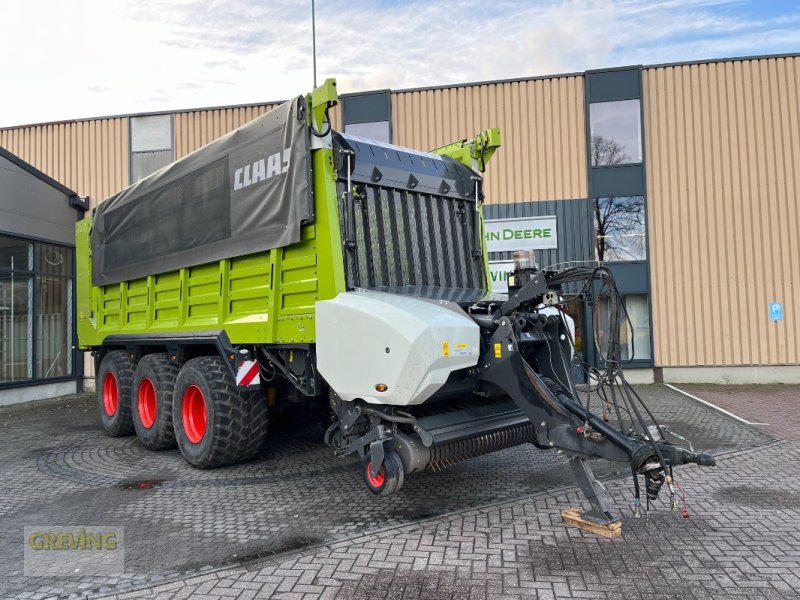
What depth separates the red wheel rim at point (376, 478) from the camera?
4.36 m

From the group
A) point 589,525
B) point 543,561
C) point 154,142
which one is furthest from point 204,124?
point 543,561

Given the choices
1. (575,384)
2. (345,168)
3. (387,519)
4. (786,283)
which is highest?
Answer: (345,168)

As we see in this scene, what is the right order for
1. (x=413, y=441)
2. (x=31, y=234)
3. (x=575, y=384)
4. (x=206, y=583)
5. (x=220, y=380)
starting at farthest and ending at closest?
(x=31, y=234), (x=220, y=380), (x=575, y=384), (x=413, y=441), (x=206, y=583)

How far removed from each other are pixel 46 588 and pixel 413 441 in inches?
98.2

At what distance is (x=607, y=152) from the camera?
43.1ft

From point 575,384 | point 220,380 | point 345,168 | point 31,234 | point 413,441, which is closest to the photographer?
point 413,441

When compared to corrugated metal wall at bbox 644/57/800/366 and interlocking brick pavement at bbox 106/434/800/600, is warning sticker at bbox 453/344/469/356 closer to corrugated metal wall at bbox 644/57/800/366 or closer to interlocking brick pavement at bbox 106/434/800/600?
interlocking brick pavement at bbox 106/434/800/600

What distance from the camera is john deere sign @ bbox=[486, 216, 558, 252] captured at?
13320mm

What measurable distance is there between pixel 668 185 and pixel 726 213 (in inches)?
54.0

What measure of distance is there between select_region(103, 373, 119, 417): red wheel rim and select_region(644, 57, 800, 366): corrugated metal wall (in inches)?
426

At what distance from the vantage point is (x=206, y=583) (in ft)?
11.6

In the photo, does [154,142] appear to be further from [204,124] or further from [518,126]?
[518,126]

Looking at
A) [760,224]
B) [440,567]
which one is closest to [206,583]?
[440,567]

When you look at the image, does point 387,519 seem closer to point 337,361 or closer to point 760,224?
point 337,361
